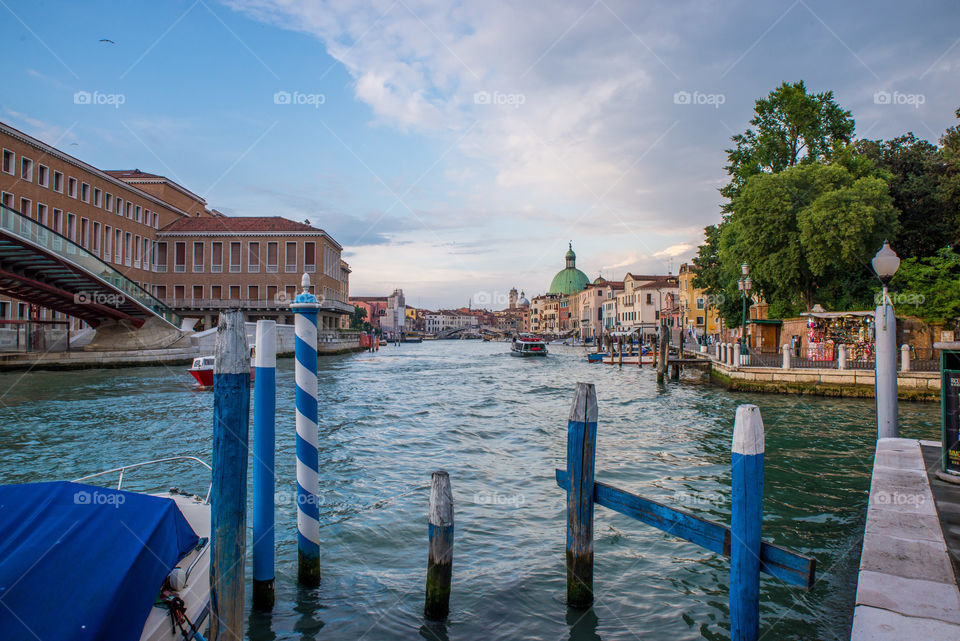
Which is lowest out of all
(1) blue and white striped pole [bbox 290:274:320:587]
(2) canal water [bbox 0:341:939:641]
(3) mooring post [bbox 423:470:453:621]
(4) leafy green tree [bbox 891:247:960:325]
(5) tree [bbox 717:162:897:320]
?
(2) canal water [bbox 0:341:939:641]

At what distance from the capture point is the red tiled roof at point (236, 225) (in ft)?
122

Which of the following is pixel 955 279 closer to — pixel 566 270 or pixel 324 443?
pixel 324 443

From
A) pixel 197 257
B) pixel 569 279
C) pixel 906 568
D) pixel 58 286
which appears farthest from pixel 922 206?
pixel 569 279

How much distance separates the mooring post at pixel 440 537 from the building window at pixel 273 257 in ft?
122

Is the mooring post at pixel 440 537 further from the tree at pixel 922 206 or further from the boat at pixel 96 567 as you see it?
the tree at pixel 922 206

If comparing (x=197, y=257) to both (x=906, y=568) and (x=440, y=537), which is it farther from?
(x=906, y=568)

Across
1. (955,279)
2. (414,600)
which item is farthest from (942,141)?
(414,600)

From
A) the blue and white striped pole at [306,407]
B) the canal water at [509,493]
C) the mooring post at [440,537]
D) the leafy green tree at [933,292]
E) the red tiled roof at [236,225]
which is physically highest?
the red tiled roof at [236,225]

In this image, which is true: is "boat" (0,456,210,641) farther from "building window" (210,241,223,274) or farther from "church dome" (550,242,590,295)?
"church dome" (550,242,590,295)

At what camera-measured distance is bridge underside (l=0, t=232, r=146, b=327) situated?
1638 cm

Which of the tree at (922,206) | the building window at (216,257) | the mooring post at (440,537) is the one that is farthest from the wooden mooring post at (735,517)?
the building window at (216,257)

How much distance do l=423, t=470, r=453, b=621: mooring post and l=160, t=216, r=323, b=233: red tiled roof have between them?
1455 inches

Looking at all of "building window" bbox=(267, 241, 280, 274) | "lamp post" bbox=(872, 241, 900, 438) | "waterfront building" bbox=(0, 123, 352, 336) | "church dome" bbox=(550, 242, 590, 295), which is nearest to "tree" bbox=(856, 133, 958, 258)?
"lamp post" bbox=(872, 241, 900, 438)

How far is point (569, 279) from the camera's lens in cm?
10781
